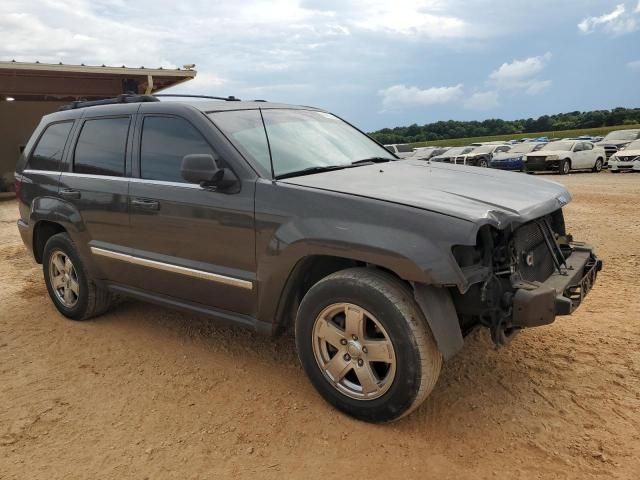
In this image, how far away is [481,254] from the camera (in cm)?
291

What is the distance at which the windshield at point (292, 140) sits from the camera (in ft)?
11.7

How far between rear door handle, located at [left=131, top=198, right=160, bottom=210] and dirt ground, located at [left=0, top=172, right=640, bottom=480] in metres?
1.15

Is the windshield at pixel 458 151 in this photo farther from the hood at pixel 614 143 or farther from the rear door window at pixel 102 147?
the rear door window at pixel 102 147

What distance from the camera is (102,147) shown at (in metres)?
4.40

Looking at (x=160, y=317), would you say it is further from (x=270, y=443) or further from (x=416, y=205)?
(x=416, y=205)

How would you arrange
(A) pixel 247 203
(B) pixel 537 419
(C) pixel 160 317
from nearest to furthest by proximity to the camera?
(B) pixel 537 419
(A) pixel 247 203
(C) pixel 160 317

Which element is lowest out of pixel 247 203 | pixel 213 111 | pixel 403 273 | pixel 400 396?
pixel 400 396

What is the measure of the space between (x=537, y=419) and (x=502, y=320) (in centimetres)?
67

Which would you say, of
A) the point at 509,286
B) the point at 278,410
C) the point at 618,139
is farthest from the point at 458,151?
the point at 278,410

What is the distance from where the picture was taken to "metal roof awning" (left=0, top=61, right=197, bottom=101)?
15289 millimetres

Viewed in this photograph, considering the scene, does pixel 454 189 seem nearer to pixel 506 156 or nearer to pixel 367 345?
pixel 367 345

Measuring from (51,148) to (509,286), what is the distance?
4.19m

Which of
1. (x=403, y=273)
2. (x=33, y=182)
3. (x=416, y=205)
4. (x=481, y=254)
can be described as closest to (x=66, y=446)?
(x=403, y=273)

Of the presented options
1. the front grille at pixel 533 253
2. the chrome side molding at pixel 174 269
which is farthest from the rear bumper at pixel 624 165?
the chrome side molding at pixel 174 269
